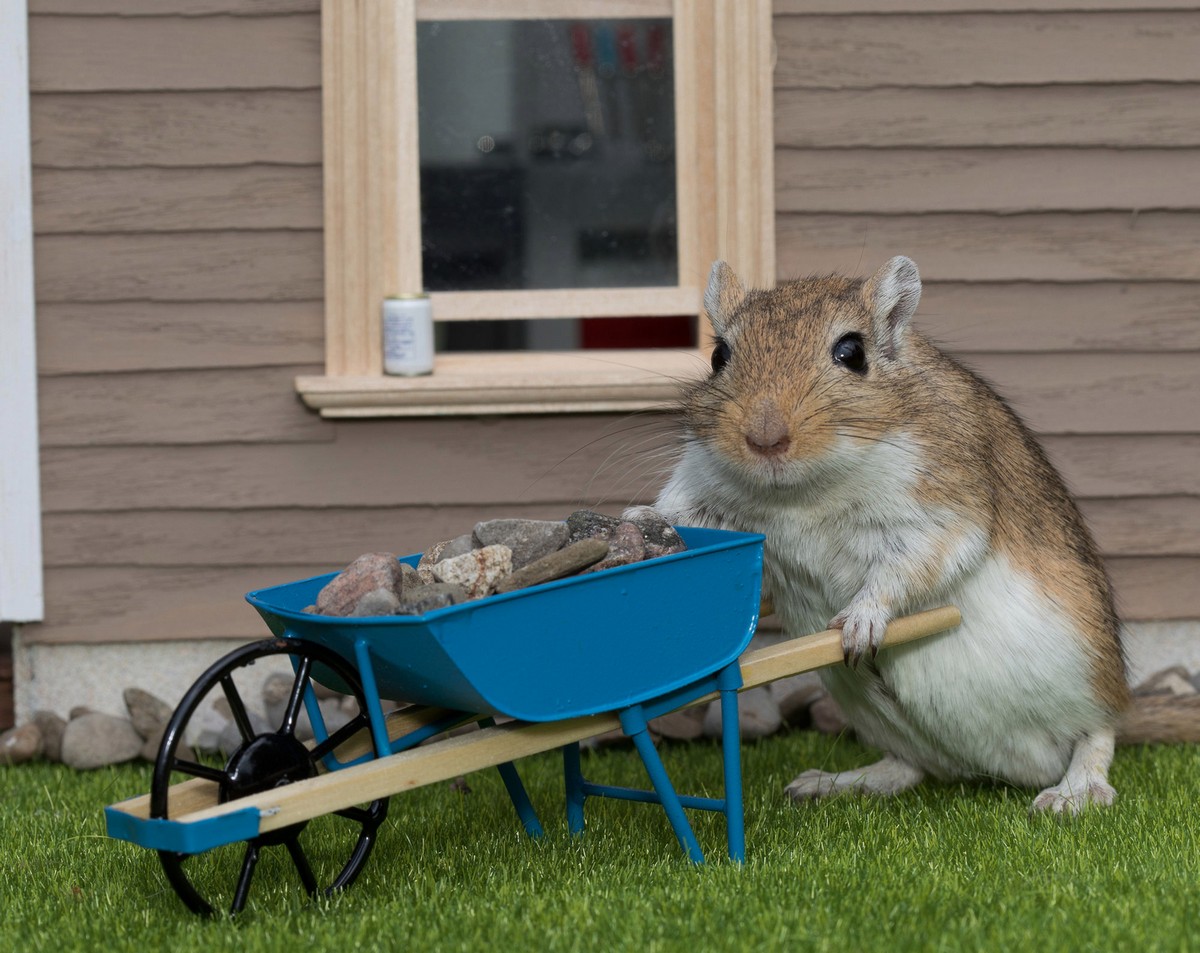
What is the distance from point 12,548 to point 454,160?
1890 mm

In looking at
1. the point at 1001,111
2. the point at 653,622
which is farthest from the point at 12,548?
the point at 1001,111

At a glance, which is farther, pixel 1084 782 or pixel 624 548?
pixel 1084 782

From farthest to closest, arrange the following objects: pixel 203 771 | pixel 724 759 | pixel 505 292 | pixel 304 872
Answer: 1. pixel 505 292
2. pixel 724 759
3. pixel 304 872
4. pixel 203 771

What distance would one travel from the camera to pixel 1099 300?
16.0 ft

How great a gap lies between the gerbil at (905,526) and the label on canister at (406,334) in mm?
1394

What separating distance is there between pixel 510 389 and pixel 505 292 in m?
0.39

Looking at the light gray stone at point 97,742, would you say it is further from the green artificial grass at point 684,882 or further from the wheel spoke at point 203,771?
the wheel spoke at point 203,771

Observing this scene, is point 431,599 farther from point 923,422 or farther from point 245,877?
point 923,422

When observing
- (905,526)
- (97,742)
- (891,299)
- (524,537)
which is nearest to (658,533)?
(524,537)

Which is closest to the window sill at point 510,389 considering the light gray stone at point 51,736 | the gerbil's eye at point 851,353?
the light gray stone at point 51,736

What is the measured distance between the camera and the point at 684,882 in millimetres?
2973

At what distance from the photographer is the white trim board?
465cm

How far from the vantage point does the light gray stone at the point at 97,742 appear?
454 centimetres

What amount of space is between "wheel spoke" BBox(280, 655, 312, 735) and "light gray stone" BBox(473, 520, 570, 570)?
0.44 meters
